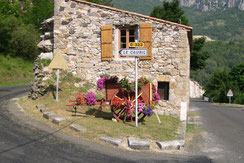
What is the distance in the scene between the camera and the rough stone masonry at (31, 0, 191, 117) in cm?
1003

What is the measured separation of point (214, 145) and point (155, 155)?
2.19 metres

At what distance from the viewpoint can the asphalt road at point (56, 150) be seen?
434 cm

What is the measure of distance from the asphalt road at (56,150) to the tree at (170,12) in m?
23.8

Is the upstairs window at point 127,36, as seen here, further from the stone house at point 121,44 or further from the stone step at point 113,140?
the stone step at point 113,140

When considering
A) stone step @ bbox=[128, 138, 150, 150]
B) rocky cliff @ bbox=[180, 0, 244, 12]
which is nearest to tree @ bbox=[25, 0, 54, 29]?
stone step @ bbox=[128, 138, 150, 150]

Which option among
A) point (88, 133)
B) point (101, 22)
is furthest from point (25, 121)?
point (101, 22)

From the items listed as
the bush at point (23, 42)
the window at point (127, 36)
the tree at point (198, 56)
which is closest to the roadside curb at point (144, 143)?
the window at point (127, 36)

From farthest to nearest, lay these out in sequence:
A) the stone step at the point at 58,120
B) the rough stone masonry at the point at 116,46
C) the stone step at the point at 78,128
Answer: the rough stone masonry at the point at 116,46 → the stone step at the point at 58,120 → the stone step at the point at 78,128

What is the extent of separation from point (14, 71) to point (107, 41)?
47.2 ft

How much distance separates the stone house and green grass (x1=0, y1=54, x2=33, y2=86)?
10.2m

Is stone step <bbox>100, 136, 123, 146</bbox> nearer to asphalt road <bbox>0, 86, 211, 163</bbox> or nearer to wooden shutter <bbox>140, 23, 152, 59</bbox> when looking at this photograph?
asphalt road <bbox>0, 86, 211, 163</bbox>

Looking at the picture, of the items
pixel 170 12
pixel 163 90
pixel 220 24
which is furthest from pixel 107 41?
pixel 220 24

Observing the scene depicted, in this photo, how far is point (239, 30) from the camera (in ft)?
497

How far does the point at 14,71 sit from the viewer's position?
21.6 metres
